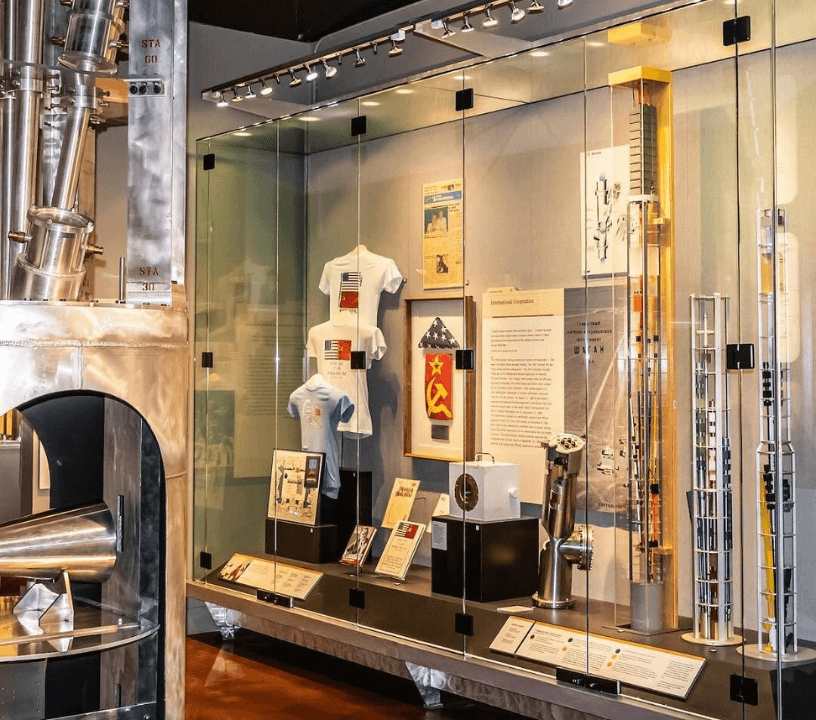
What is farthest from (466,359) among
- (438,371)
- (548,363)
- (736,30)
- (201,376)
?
(201,376)

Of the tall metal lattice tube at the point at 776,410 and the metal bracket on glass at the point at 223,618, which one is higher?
the tall metal lattice tube at the point at 776,410

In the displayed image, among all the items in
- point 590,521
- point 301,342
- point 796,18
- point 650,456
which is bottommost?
point 590,521

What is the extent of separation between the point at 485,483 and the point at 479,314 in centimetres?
69

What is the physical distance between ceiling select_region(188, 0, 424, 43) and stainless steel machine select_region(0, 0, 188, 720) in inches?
170

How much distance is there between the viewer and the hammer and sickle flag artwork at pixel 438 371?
4887mm

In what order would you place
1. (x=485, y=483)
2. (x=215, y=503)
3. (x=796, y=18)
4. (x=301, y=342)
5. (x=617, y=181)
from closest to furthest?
(x=796, y=18), (x=617, y=181), (x=485, y=483), (x=301, y=342), (x=215, y=503)

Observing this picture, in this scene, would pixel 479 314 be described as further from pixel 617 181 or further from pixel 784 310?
pixel 784 310

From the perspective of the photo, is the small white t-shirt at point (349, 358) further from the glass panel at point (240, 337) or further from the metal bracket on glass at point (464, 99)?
the metal bracket on glass at point (464, 99)

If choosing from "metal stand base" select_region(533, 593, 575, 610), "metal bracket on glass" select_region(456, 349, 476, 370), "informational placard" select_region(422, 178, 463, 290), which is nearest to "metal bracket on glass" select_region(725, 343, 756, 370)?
"metal stand base" select_region(533, 593, 575, 610)

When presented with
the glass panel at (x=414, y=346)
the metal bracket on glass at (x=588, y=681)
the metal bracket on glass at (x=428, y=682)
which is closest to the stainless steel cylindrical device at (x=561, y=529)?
the metal bracket on glass at (x=588, y=681)

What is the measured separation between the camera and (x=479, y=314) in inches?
184

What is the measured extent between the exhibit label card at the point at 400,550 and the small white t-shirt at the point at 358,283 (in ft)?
3.19

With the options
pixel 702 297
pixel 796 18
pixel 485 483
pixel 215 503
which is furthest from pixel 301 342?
pixel 796 18

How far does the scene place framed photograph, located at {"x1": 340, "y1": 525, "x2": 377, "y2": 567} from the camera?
5.27 meters
